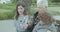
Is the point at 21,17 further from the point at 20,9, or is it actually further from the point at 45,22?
the point at 45,22

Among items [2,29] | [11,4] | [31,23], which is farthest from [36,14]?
[2,29]

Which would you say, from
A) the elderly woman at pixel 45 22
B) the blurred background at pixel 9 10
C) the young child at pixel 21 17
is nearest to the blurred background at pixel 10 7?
the blurred background at pixel 9 10

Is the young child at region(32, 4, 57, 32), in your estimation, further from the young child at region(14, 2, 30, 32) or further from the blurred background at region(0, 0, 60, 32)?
the blurred background at region(0, 0, 60, 32)

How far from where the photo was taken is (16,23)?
2037mm

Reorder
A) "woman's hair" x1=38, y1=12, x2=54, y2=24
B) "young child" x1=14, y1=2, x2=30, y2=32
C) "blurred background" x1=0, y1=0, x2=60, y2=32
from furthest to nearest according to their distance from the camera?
1. "blurred background" x1=0, y1=0, x2=60, y2=32
2. "young child" x1=14, y1=2, x2=30, y2=32
3. "woman's hair" x1=38, y1=12, x2=54, y2=24

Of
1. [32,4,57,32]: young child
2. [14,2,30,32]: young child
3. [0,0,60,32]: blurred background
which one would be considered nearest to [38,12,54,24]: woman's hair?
[32,4,57,32]: young child

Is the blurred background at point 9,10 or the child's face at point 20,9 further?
the blurred background at point 9,10

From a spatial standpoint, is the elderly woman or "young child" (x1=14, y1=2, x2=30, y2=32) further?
"young child" (x1=14, y1=2, x2=30, y2=32)

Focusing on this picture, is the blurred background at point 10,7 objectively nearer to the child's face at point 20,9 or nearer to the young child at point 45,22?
the child's face at point 20,9

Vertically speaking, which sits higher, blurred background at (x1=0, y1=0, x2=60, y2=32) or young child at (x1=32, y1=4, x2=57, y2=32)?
young child at (x1=32, y1=4, x2=57, y2=32)

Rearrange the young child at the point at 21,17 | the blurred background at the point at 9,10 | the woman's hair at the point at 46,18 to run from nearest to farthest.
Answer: the woman's hair at the point at 46,18 < the young child at the point at 21,17 < the blurred background at the point at 9,10

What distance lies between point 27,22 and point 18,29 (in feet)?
0.48

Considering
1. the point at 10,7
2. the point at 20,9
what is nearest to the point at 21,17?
the point at 20,9

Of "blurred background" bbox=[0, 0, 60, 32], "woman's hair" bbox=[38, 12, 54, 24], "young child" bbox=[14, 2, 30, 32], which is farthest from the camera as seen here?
"blurred background" bbox=[0, 0, 60, 32]
